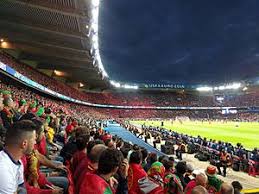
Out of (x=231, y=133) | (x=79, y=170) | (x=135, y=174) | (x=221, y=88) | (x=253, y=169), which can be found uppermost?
(x=221, y=88)

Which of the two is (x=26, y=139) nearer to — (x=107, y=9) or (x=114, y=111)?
(x=107, y=9)

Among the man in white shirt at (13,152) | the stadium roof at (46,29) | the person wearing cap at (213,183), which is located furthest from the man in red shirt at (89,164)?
the stadium roof at (46,29)

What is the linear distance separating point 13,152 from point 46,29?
76.6 feet

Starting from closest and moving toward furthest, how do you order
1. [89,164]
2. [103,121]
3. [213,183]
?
[89,164] < [213,183] < [103,121]

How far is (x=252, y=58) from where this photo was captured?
103750 millimetres

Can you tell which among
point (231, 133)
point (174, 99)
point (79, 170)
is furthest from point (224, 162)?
point (174, 99)

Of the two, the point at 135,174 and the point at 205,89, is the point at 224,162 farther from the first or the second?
the point at 205,89

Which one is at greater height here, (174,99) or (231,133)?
(174,99)

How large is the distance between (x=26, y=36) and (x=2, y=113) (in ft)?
71.2

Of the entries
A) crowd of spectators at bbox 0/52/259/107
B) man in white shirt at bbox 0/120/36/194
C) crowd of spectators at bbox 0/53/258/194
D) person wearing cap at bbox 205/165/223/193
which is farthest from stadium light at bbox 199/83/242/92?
man in white shirt at bbox 0/120/36/194

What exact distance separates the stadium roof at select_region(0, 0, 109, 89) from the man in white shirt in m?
17.2

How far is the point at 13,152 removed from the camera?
2963 mm

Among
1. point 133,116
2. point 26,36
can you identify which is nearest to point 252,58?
point 133,116

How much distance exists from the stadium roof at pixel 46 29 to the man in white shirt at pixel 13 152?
56.4 ft
